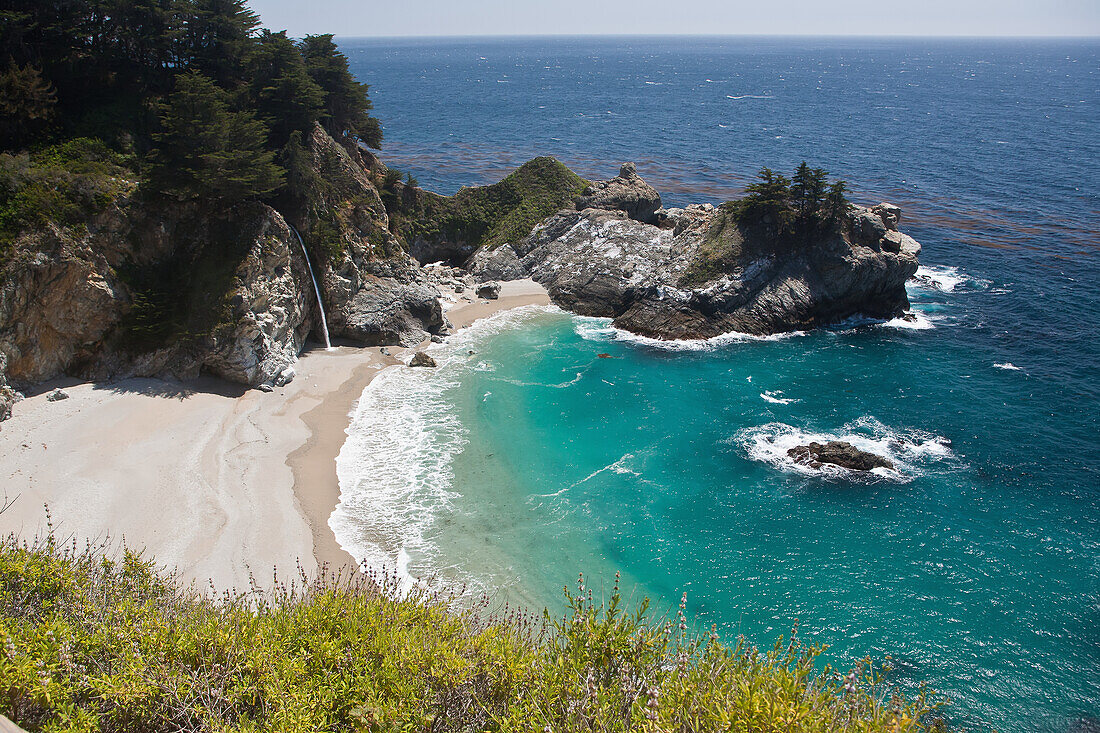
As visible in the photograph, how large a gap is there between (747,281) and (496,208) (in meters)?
26.7

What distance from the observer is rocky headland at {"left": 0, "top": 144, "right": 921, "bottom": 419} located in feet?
107

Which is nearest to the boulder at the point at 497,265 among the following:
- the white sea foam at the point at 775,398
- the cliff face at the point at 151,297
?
the cliff face at the point at 151,297

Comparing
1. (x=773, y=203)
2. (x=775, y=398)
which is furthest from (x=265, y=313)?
(x=773, y=203)

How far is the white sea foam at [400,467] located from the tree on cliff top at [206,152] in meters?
13.5

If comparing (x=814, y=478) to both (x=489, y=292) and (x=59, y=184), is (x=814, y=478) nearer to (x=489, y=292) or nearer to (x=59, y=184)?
(x=489, y=292)

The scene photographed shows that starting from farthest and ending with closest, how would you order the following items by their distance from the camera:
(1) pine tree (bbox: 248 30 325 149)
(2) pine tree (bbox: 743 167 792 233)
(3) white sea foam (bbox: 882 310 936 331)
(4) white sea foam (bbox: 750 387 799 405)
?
(2) pine tree (bbox: 743 167 792 233) < (3) white sea foam (bbox: 882 310 936 331) < (1) pine tree (bbox: 248 30 325 149) < (4) white sea foam (bbox: 750 387 799 405)

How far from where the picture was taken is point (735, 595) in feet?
79.2

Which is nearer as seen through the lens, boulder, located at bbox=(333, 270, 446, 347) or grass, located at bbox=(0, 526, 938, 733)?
grass, located at bbox=(0, 526, 938, 733)

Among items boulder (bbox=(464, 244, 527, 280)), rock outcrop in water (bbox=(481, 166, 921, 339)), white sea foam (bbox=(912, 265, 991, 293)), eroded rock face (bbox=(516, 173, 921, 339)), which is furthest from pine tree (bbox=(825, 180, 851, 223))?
boulder (bbox=(464, 244, 527, 280))

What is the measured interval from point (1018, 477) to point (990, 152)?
98.4 meters

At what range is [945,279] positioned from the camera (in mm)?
57250

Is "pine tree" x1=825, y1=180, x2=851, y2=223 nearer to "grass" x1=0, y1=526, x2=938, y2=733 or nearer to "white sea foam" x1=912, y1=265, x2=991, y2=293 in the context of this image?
"white sea foam" x1=912, y1=265, x2=991, y2=293

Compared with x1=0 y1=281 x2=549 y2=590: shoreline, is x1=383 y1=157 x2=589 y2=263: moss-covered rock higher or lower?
higher

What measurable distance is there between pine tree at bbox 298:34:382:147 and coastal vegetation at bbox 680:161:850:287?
28.4 metres
